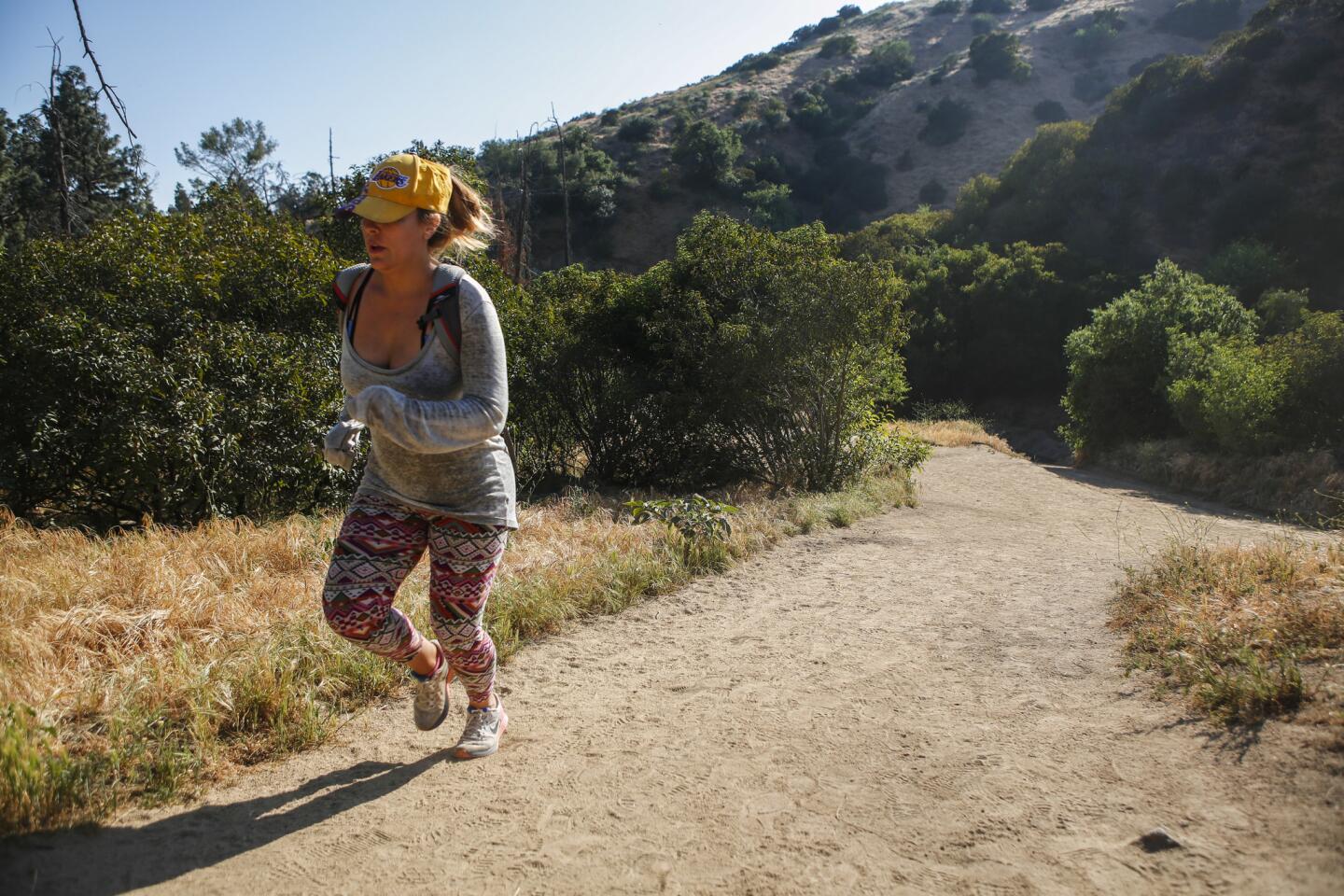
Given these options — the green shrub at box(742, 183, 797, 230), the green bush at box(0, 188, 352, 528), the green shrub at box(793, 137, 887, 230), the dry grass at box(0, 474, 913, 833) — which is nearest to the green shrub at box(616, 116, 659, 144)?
the green shrub at box(793, 137, 887, 230)

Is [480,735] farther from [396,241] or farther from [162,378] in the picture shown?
[162,378]

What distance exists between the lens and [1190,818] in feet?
8.30

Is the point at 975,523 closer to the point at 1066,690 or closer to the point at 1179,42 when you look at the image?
the point at 1066,690

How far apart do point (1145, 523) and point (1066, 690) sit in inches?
321

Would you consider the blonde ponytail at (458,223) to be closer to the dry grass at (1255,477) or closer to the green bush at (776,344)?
the green bush at (776,344)

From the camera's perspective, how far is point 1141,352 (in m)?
22.3

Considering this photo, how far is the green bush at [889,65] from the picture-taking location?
69688 mm

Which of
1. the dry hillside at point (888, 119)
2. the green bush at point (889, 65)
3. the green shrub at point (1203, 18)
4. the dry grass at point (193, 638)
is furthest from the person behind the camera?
the green bush at point (889, 65)

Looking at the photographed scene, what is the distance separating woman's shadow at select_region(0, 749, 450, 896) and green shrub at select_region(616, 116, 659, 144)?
6214 centimetres

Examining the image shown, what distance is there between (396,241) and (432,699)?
64.6 inches

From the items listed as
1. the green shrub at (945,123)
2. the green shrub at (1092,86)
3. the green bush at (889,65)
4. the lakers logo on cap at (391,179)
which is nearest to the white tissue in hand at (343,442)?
the lakers logo on cap at (391,179)

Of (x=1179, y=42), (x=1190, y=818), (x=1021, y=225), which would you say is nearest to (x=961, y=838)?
(x=1190, y=818)

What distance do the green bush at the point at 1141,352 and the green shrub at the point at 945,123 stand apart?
3947 centimetres

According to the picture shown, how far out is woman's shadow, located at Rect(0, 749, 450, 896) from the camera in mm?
2381
